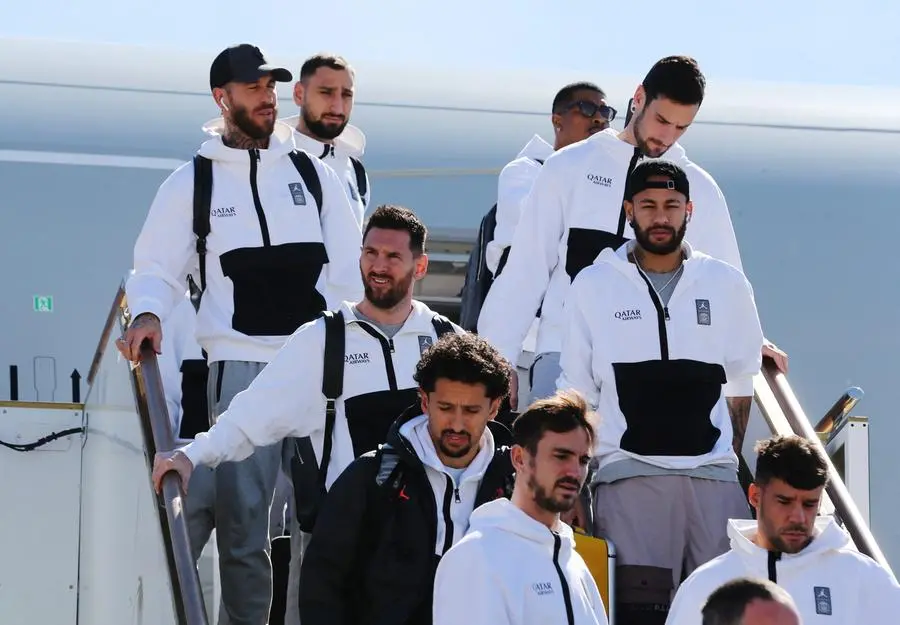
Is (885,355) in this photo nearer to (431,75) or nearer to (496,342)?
(431,75)

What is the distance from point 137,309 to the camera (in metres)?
6.41

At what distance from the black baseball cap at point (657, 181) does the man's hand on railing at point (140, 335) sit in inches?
70.3

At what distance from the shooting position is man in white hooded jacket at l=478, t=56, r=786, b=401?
6602mm

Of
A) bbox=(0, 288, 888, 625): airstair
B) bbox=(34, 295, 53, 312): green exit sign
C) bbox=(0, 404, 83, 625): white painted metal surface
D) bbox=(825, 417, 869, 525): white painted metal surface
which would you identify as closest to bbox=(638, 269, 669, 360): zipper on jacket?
bbox=(0, 288, 888, 625): airstair

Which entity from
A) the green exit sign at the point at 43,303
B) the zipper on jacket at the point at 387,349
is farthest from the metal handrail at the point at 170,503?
the green exit sign at the point at 43,303

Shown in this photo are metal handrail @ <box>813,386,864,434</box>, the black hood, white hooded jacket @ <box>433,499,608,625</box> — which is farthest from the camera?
metal handrail @ <box>813,386,864,434</box>

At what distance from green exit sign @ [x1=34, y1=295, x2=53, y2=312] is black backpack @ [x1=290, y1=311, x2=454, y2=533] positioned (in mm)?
5624

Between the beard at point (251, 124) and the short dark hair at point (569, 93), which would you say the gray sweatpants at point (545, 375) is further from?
the short dark hair at point (569, 93)

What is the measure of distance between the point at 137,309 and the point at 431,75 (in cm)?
689

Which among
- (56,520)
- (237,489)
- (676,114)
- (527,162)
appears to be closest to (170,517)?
(237,489)

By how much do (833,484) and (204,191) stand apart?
8.60ft

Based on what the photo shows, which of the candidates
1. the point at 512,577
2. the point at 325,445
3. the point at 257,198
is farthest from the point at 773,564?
the point at 257,198

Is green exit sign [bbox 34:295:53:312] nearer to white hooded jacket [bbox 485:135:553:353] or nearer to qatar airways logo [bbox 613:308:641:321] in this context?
white hooded jacket [bbox 485:135:553:353]

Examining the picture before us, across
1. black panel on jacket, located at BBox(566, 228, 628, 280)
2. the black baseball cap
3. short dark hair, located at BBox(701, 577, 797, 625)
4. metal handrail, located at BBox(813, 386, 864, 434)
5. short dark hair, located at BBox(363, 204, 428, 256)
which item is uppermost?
the black baseball cap
